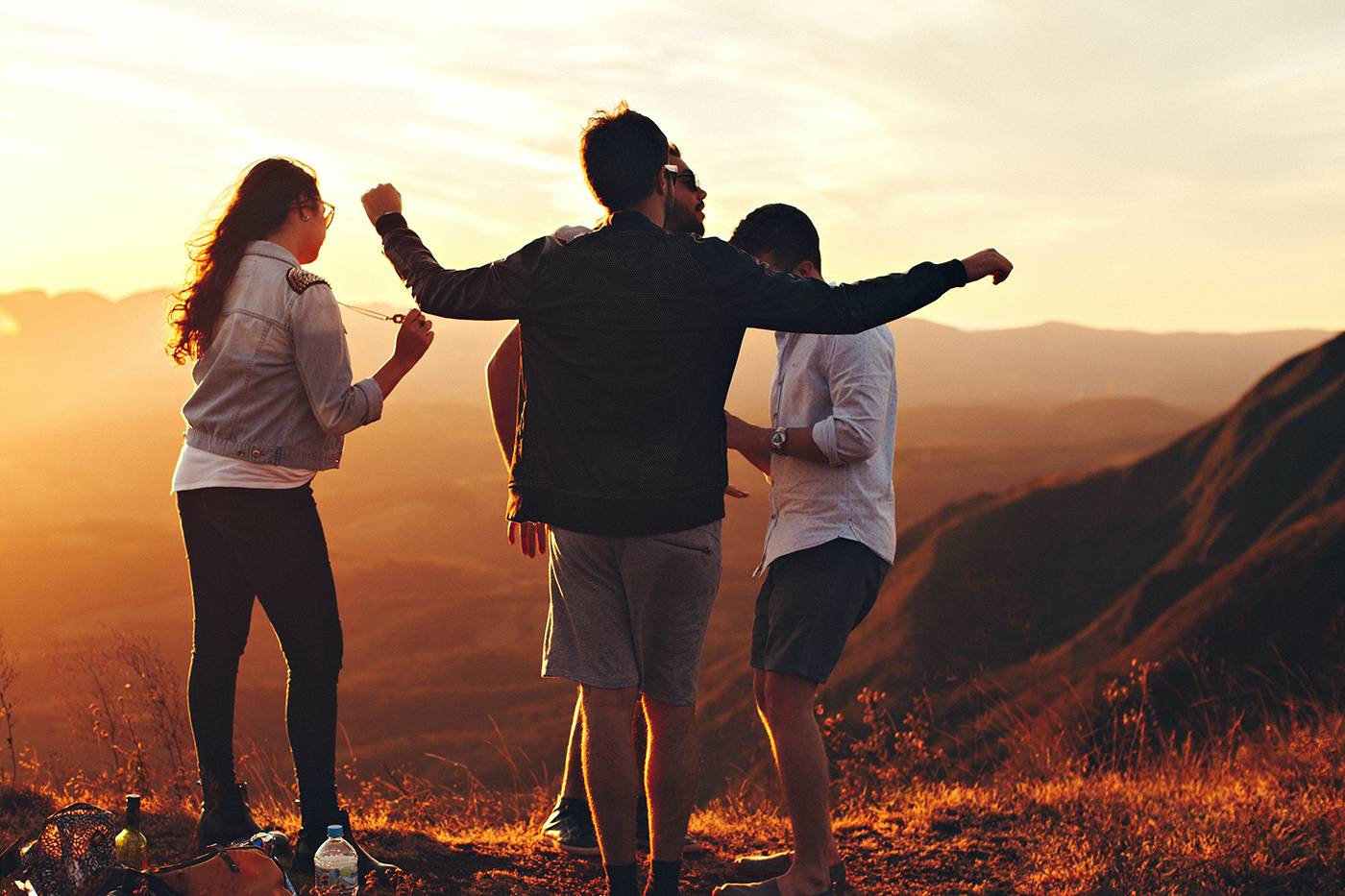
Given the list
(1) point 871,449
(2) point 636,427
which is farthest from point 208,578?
(1) point 871,449

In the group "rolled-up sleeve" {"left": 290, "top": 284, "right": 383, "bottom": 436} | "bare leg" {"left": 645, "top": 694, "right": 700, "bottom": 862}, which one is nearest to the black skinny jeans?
"rolled-up sleeve" {"left": 290, "top": 284, "right": 383, "bottom": 436}

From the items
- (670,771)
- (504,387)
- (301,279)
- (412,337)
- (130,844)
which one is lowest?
(130,844)

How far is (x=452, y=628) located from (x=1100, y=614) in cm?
2279

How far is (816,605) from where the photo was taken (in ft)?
11.4

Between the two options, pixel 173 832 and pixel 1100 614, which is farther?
pixel 1100 614

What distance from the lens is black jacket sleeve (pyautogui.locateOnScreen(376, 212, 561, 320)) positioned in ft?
9.95

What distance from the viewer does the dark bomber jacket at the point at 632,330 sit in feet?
9.85

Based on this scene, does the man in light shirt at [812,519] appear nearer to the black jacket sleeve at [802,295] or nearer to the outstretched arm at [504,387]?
the black jacket sleeve at [802,295]

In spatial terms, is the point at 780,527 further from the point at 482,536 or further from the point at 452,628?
the point at 482,536

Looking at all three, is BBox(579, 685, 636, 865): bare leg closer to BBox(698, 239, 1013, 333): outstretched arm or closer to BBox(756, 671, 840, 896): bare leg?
BBox(756, 671, 840, 896): bare leg

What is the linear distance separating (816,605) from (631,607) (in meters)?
0.62

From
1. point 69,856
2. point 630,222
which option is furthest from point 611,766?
point 69,856

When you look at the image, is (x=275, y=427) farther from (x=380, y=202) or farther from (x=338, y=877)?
(x=338, y=877)

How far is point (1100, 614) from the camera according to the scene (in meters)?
19.5
